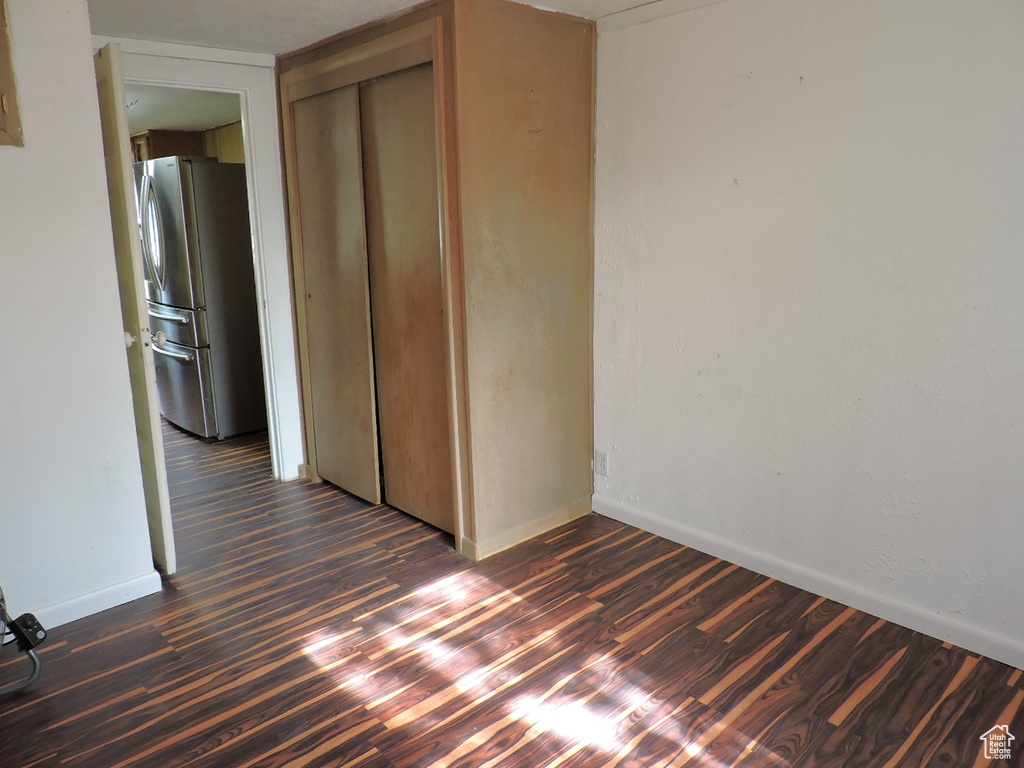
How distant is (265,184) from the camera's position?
3.75 m

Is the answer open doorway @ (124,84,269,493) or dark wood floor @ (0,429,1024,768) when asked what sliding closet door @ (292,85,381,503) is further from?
open doorway @ (124,84,269,493)

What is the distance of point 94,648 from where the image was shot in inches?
97.1

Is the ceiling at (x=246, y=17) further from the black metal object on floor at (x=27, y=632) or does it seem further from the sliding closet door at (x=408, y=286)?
the black metal object on floor at (x=27, y=632)

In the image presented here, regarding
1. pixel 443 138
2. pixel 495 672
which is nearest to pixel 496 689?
pixel 495 672

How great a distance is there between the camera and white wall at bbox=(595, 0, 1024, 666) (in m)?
2.19

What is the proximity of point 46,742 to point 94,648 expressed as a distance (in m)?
0.47

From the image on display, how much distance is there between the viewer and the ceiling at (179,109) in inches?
178

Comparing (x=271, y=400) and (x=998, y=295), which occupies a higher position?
(x=998, y=295)

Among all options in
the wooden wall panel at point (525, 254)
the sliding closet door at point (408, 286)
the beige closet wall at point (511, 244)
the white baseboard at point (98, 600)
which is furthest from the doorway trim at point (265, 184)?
the wooden wall panel at point (525, 254)

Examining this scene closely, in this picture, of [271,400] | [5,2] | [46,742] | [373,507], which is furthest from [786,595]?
[5,2]

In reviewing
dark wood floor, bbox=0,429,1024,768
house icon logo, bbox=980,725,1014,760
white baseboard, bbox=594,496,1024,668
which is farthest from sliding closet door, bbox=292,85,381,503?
house icon logo, bbox=980,725,1014,760

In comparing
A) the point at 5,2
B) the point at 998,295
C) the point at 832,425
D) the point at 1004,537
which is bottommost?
the point at 1004,537

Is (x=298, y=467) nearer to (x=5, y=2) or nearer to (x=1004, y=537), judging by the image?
(x=5, y=2)

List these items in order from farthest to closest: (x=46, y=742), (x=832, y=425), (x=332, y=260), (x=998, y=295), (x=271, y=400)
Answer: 1. (x=271, y=400)
2. (x=332, y=260)
3. (x=832, y=425)
4. (x=998, y=295)
5. (x=46, y=742)
